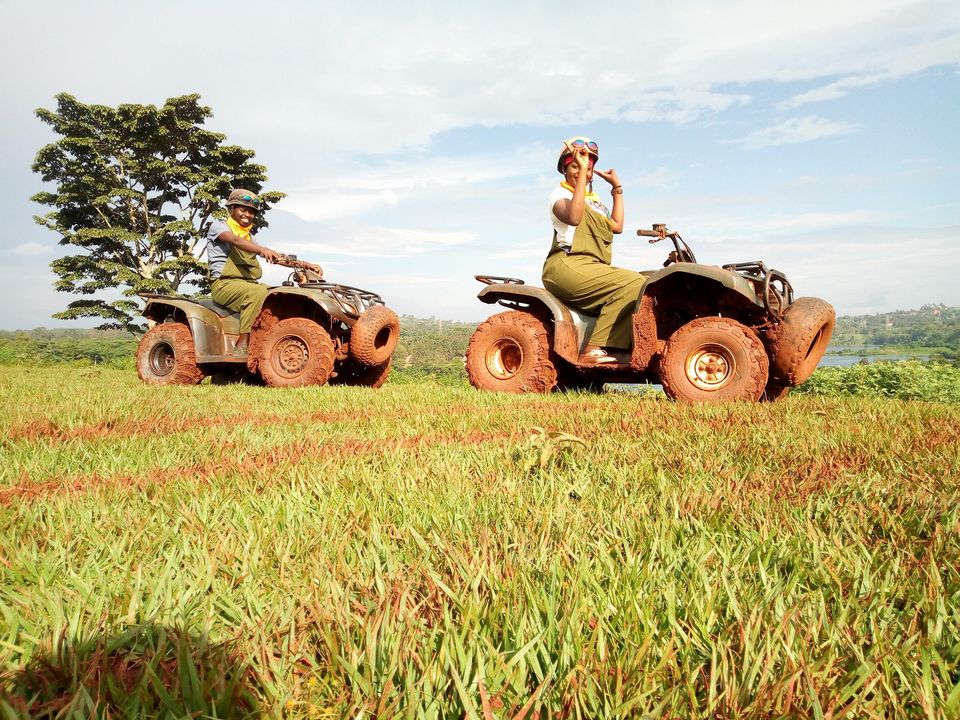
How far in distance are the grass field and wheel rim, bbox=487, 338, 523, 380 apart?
3608 mm

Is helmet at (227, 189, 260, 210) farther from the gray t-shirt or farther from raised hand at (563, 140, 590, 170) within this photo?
raised hand at (563, 140, 590, 170)

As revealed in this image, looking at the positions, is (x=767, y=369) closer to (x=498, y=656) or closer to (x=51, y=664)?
(x=498, y=656)

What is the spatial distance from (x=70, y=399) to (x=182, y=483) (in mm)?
3573

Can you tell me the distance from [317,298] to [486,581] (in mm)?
6196

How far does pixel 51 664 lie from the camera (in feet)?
3.19

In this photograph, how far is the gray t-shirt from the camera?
761 centimetres

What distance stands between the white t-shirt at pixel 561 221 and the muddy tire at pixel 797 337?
2.20 metres

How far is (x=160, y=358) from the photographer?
315 inches

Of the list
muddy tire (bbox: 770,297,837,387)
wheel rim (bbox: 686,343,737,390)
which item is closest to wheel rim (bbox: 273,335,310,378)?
wheel rim (bbox: 686,343,737,390)

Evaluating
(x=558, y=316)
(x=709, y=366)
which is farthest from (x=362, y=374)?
(x=709, y=366)

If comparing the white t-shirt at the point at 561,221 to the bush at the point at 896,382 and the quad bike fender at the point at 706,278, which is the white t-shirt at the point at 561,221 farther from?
the bush at the point at 896,382

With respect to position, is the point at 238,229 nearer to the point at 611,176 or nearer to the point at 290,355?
the point at 290,355

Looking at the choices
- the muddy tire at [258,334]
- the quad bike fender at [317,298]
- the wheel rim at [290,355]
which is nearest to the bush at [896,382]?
the quad bike fender at [317,298]

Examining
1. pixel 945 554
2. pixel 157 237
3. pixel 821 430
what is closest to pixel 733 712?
pixel 945 554
